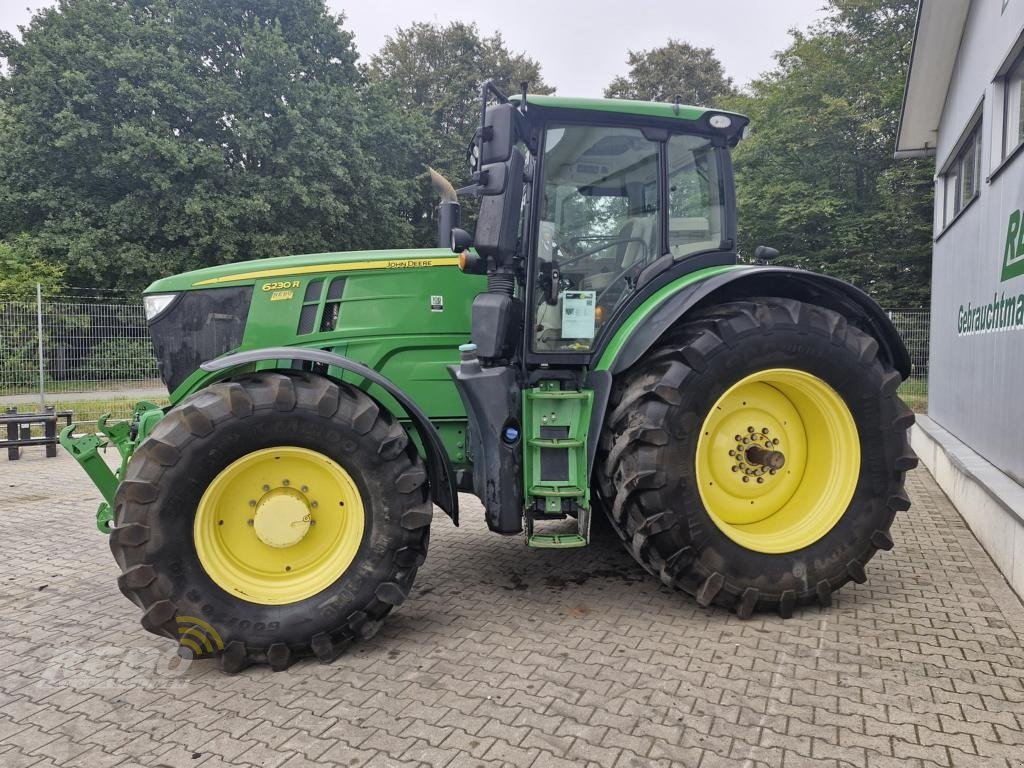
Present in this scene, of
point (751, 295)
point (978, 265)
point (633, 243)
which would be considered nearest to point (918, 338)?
point (978, 265)

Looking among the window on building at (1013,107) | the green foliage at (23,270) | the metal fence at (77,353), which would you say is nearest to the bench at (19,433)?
the metal fence at (77,353)

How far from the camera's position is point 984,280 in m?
5.99

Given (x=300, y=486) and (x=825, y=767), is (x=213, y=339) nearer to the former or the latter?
(x=300, y=486)

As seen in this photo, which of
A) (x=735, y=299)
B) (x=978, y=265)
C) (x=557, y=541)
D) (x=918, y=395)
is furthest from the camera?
(x=918, y=395)

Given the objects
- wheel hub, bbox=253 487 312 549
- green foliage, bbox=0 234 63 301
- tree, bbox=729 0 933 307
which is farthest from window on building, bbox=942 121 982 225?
green foliage, bbox=0 234 63 301

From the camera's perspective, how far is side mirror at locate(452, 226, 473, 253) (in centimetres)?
353

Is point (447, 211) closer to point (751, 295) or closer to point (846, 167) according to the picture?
point (751, 295)

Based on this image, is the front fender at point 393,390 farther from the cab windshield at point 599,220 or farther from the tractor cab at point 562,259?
the cab windshield at point 599,220

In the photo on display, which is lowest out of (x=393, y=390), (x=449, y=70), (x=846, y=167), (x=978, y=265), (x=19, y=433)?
(x=19, y=433)

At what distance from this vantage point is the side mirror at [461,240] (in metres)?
3.53

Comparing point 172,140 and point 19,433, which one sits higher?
point 172,140

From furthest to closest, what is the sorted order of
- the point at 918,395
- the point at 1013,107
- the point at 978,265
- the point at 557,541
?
the point at 918,395, the point at 978,265, the point at 1013,107, the point at 557,541

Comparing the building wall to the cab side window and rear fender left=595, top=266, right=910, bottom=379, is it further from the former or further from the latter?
the cab side window

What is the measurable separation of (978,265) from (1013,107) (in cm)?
130
